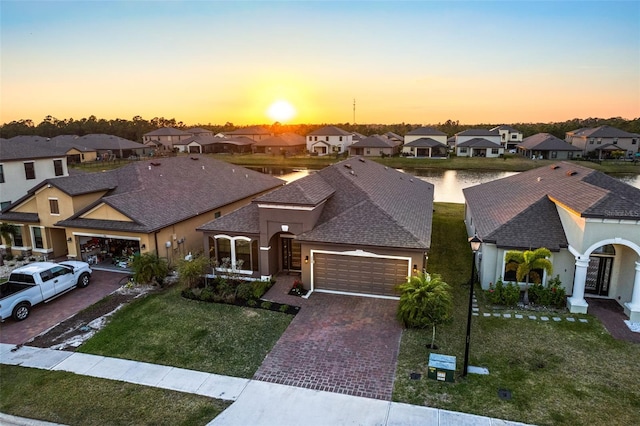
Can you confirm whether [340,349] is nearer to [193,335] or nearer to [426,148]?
[193,335]

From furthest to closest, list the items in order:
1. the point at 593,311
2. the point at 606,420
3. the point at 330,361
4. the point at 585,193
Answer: the point at 585,193 < the point at 593,311 < the point at 330,361 < the point at 606,420

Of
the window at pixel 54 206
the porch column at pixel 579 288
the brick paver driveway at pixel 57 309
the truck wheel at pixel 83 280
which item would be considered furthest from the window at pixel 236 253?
the porch column at pixel 579 288

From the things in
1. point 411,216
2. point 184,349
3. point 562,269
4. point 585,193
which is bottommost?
point 184,349

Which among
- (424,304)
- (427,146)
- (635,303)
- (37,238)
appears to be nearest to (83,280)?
(37,238)

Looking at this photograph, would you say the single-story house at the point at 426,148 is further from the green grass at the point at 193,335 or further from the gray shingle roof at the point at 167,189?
the green grass at the point at 193,335

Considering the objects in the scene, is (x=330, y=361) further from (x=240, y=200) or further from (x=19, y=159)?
(x=19, y=159)

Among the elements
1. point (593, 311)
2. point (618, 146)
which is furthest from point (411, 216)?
point (618, 146)

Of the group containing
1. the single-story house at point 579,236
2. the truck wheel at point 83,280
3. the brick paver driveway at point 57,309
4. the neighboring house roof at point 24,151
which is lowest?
the brick paver driveway at point 57,309
